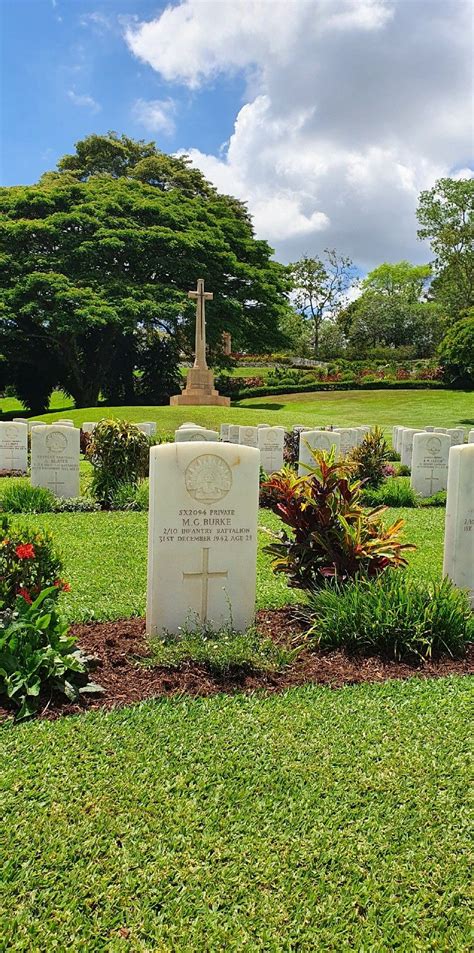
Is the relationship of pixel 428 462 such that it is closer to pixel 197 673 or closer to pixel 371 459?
pixel 371 459

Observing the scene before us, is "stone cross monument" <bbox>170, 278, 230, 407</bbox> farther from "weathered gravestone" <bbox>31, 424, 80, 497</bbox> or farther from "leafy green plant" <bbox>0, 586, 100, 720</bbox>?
"leafy green plant" <bbox>0, 586, 100, 720</bbox>

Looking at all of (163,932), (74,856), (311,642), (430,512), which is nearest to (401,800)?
(163,932)

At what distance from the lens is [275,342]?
3622 centimetres

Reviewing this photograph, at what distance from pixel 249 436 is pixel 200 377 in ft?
47.6

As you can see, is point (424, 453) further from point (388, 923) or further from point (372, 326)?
point (372, 326)

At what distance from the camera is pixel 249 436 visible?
1478cm

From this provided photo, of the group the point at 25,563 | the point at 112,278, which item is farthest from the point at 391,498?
the point at 112,278

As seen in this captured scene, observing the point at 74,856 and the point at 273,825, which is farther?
the point at 273,825

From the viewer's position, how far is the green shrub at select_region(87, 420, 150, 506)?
1002 centimetres

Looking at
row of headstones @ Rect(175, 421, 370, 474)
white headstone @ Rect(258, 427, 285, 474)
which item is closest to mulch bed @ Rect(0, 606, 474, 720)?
row of headstones @ Rect(175, 421, 370, 474)

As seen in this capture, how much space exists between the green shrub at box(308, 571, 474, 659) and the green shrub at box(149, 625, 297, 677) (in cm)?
38

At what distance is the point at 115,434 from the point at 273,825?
8.15 metres

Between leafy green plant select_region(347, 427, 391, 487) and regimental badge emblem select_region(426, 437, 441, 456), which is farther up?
regimental badge emblem select_region(426, 437, 441, 456)

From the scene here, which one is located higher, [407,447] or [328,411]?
[328,411]
